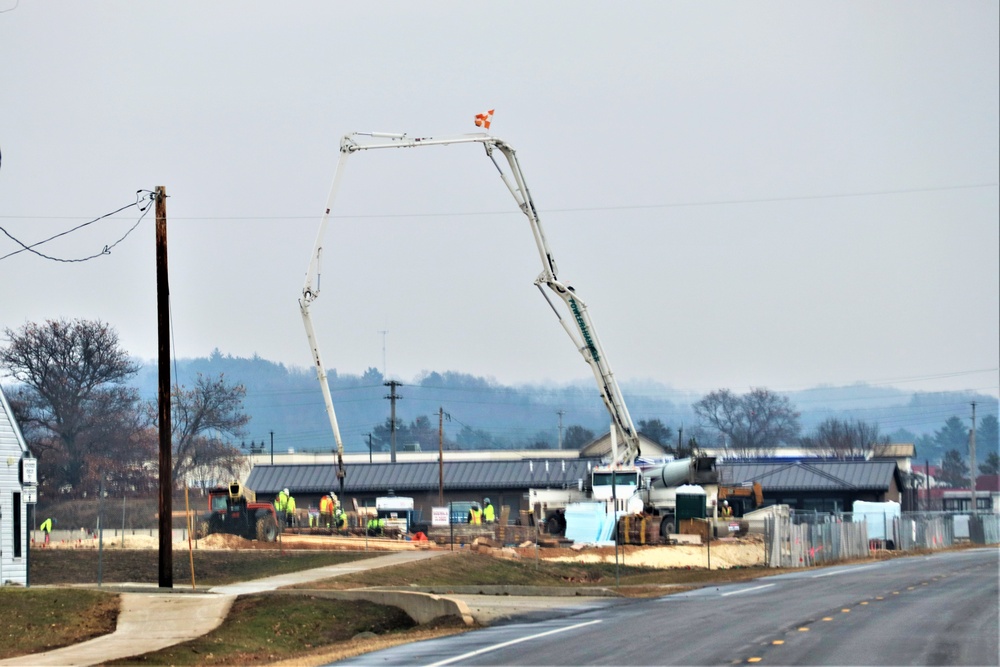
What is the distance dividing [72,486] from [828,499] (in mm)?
53749

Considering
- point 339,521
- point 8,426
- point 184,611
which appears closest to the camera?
point 184,611

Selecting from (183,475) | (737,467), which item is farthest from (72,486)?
(737,467)

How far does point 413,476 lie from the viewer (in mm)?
92812

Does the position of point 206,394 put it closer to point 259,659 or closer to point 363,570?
point 363,570

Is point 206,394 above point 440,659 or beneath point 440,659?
above

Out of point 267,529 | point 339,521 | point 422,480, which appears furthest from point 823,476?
point 267,529

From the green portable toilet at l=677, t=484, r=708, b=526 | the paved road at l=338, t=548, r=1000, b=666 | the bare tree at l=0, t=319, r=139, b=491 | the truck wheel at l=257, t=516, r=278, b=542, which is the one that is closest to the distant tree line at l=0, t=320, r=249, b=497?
the bare tree at l=0, t=319, r=139, b=491

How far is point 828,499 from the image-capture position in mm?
89688

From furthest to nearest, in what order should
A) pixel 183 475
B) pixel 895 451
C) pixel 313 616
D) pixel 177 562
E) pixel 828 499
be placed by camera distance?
pixel 895 451
pixel 183 475
pixel 828 499
pixel 177 562
pixel 313 616

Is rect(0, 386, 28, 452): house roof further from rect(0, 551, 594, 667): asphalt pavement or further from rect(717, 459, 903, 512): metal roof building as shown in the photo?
rect(717, 459, 903, 512): metal roof building

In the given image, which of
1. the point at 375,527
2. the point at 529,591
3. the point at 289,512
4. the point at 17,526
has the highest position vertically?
the point at 17,526

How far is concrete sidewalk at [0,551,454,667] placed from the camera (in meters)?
21.5

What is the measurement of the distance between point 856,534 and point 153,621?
38982 mm

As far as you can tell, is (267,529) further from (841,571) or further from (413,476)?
(413,476)
